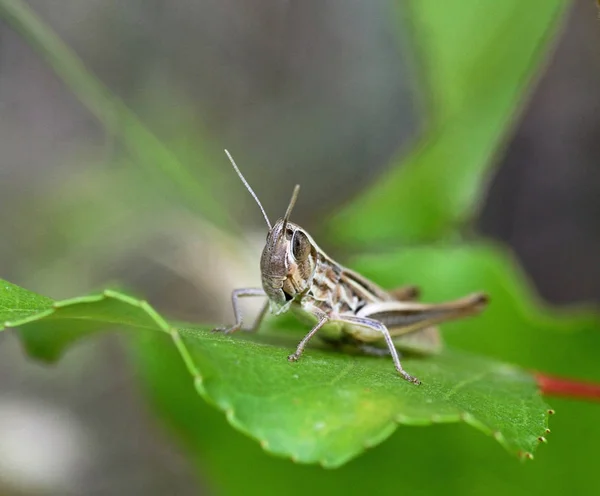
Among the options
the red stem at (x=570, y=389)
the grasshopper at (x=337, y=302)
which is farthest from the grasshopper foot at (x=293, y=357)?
the red stem at (x=570, y=389)

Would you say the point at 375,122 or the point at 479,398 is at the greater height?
the point at 375,122

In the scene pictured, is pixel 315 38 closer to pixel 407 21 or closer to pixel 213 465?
pixel 407 21

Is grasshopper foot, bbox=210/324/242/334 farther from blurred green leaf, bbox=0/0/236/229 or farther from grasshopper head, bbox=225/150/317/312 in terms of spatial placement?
blurred green leaf, bbox=0/0/236/229

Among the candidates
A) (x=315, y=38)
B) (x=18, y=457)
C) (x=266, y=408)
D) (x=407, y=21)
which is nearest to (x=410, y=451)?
(x=266, y=408)

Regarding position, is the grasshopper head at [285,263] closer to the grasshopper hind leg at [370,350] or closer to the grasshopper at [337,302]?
the grasshopper at [337,302]

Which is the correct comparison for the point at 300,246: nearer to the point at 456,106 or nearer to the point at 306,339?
the point at 306,339

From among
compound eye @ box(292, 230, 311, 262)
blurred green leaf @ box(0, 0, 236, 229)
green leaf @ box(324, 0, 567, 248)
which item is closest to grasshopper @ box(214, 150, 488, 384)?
compound eye @ box(292, 230, 311, 262)
